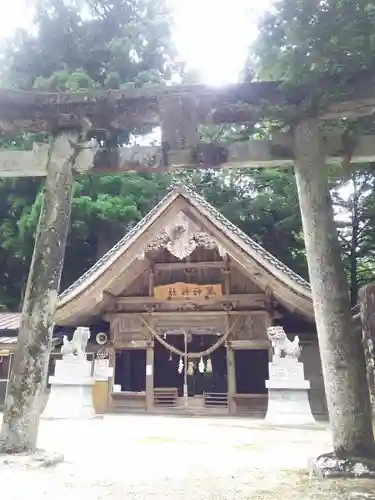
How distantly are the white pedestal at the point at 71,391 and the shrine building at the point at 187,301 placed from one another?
135 centimetres

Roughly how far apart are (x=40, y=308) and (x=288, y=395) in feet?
23.0

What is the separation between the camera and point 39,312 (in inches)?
205

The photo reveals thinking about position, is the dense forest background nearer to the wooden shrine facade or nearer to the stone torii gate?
the wooden shrine facade

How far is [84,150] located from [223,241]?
6.38 metres

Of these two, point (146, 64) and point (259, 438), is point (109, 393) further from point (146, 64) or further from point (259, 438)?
point (146, 64)

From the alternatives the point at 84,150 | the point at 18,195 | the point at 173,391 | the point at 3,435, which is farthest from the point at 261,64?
the point at 18,195

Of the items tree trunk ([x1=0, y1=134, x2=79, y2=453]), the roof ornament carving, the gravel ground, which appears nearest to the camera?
the gravel ground

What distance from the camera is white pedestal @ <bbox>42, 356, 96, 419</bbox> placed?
36.6ft

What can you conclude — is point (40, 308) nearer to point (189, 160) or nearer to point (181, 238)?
point (189, 160)

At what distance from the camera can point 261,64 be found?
5.46 m

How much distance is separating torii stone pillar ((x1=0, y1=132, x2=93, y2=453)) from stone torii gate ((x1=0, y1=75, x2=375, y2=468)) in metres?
0.01

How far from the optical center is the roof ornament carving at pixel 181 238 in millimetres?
12125

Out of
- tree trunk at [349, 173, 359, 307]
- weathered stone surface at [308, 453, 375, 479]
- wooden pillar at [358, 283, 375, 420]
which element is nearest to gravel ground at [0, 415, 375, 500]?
weathered stone surface at [308, 453, 375, 479]

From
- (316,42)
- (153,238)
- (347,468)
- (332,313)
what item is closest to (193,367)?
(153,238)
